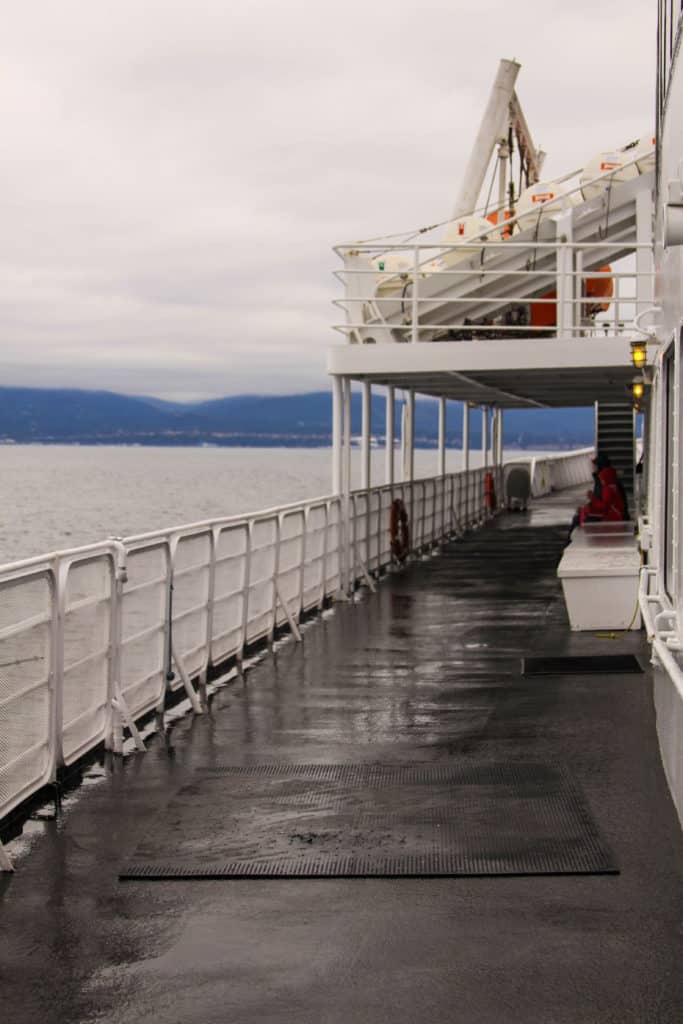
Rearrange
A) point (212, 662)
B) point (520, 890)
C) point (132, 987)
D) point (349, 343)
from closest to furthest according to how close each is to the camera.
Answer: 1. point (132, 987)
2. point (520, 890)
3. point (212, 662)
4. point (349, 343)

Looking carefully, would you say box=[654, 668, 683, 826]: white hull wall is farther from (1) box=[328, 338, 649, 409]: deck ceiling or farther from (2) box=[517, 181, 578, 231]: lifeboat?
(2) box=[517, 181, 578, 231]: lifeboat

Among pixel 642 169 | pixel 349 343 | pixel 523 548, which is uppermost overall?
pixel 642 169

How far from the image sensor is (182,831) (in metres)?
6.14

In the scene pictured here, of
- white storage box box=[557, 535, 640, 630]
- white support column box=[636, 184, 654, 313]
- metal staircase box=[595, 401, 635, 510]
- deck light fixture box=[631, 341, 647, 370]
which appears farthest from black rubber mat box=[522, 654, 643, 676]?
metal staircase box=[595, 401, 635, 510]

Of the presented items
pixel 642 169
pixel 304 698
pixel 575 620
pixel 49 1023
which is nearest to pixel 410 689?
pixel 304 698

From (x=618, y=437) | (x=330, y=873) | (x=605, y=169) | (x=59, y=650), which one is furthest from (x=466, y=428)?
(x=330, y=873)

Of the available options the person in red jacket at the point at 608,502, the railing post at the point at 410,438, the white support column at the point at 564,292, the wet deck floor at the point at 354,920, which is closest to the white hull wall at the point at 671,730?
the wet deck floor at the point at 354,920

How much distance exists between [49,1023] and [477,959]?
1376 millimetres

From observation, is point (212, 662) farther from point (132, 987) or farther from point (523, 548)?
point (523, 548)

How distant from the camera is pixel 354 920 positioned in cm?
499

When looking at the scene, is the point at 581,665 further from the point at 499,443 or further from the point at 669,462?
the point at 499,443

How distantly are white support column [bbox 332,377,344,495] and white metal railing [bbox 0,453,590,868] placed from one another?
1666 millimetres

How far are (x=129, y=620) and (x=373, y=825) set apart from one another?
2478mm

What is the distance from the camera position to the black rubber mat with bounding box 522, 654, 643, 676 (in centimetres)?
1035
